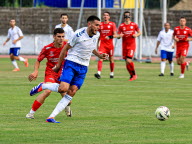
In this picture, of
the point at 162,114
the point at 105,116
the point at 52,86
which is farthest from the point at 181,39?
the point at 52,86

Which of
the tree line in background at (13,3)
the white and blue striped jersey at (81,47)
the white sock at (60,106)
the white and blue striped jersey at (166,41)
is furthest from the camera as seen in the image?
the tree line in background at (13,3)

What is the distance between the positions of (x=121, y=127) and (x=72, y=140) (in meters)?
1.66

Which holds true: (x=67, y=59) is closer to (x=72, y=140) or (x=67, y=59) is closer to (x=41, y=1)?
(x=72, y=140)

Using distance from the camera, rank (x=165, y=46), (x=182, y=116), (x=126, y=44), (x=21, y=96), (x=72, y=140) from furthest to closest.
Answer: (x=165, y=46), (x=126, y=44), (x=21, y=96), (x=182, y=116), (x=72, y=140)

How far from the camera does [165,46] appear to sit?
26.2m

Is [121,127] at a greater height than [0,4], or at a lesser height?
lesser

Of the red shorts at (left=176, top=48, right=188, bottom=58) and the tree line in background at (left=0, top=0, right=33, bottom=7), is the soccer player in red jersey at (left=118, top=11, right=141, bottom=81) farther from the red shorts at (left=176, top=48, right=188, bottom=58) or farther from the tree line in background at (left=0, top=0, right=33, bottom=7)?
the tree line in background at (left=0, top=0, right=33, bottom=7)

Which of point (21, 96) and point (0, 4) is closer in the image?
point (21, 96)

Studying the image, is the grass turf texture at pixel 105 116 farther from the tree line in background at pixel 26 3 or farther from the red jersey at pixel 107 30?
the tree line in background at pixel 26 3

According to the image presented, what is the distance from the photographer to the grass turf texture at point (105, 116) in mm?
9071

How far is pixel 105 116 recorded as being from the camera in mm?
11797

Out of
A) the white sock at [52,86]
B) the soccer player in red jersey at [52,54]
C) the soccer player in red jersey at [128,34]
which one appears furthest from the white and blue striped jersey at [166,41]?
the white sock at [52,86]

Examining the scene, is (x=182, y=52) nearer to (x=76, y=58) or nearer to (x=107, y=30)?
(x=107, y=30)

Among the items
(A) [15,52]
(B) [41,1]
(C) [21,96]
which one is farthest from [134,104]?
(B) [41,1]
